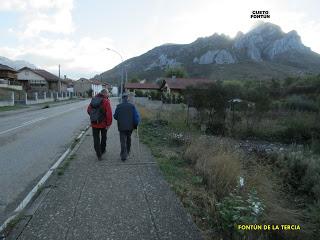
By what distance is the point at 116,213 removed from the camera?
4.89 metres

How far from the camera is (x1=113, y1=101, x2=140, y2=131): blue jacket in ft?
28.1

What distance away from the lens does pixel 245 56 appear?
141125 mm

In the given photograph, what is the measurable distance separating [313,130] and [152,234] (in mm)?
17244

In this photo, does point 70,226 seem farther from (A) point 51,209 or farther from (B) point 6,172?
(B) point 6,172

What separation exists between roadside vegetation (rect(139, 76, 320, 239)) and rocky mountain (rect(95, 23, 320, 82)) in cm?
8823

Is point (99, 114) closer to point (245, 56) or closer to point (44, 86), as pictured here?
point (44, 86)

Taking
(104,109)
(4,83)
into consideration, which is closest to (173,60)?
(4,83)

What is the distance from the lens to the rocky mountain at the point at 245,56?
380ft

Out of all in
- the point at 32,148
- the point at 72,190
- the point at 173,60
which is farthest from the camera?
the point at 173,60

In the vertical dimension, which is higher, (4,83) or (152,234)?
(4,83)

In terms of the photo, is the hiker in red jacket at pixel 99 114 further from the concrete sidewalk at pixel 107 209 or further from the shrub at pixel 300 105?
the shrub at pixel 300 105

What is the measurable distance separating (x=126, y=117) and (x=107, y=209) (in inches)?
150

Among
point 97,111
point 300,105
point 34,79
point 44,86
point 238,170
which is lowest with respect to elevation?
point 238,170

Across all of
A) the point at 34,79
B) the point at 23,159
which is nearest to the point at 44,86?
the point at 34,79
